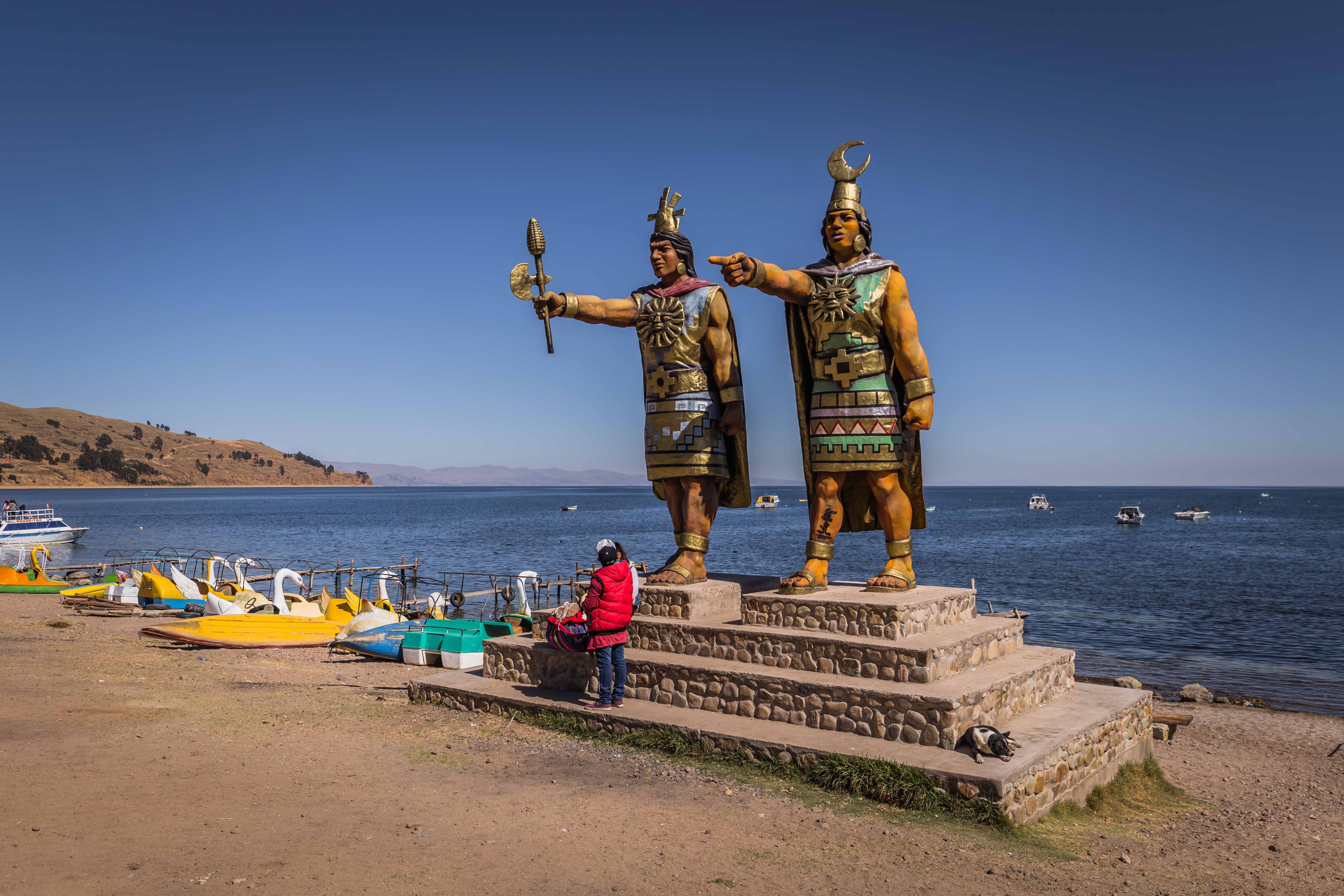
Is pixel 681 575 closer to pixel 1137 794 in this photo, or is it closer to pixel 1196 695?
pixel 1137 794

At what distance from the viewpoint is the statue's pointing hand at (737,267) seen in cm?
762

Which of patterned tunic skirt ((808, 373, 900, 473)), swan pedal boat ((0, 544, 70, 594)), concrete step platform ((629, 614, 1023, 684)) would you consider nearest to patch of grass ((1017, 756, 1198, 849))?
concrete step platform ((629, 614, 1023, 684))

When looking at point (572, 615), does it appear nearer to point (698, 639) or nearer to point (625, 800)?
point (698, 639)

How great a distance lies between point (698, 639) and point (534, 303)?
3.86 m

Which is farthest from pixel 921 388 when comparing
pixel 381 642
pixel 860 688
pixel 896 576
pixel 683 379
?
pixel 381 642

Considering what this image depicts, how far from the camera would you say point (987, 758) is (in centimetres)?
627

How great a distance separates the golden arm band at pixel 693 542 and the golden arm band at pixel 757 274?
2806 millimetres

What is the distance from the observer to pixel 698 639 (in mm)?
8367

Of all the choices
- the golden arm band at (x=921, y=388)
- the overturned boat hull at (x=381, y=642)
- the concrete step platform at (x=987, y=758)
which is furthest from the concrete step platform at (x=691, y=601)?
the overturned boat hull at (x=381, y=642)

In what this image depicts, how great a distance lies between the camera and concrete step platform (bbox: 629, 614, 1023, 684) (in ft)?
23.3

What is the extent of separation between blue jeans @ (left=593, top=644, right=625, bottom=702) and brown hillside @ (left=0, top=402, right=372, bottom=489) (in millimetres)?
126711

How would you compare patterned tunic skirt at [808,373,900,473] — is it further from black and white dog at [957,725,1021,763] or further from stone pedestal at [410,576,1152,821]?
black and white dog at [957,725,1021,763]

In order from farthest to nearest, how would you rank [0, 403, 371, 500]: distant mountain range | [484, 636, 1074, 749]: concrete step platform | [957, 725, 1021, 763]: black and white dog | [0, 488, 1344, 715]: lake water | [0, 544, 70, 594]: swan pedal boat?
[0, 403, 371, 500]: distant mountain range
[0, 544, 70, 594]: swan pedal boat
[0, 488, 1344, 715]: lake water
[484, 636, 1074, 749]: concrete step platform
[957, 725, 1021, 763]: black and white dog

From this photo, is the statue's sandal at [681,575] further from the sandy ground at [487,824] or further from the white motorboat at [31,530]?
the white motorboat at [31,530]
